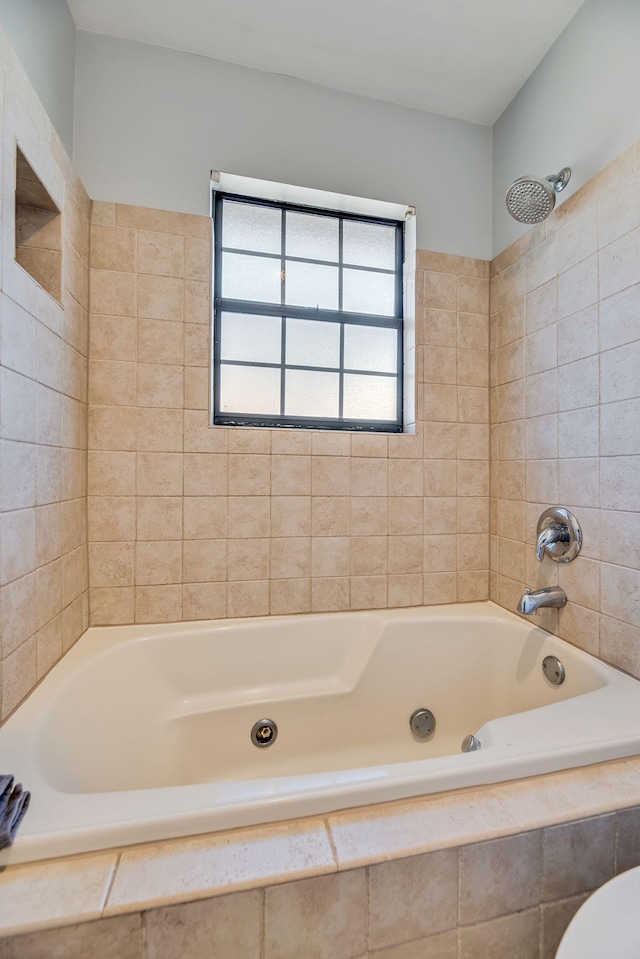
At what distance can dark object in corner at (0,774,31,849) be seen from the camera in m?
0.60

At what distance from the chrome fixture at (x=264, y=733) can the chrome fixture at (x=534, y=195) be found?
1.98m

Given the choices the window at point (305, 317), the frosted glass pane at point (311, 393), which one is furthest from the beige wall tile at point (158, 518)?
the frosted glass pane at point (311, 393)

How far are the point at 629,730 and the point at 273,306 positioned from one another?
5.87ft

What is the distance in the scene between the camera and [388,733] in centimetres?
146

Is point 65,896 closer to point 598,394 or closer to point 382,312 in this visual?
point 598,394

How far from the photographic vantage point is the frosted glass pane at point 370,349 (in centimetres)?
181

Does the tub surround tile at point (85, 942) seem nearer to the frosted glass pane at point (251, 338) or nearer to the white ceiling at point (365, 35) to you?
the frosted glass pane at point (251, 338)

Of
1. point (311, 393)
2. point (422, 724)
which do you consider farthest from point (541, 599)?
point (311, 393)

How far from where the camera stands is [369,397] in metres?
1.83

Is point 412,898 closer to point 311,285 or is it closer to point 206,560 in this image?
point 206,560

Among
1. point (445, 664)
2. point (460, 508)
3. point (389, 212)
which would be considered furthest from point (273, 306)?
point (445, 664)

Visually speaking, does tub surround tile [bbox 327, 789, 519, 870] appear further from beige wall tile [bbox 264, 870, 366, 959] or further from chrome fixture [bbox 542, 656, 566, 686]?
chrome fixture [bbox 542, 656, 566, 686]

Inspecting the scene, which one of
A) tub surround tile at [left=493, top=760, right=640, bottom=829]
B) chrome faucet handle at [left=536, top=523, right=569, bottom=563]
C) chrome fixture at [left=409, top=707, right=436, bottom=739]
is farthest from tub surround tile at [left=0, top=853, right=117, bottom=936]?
chrome faucet handle at [left=536, top=523, right=569, bottom=563]

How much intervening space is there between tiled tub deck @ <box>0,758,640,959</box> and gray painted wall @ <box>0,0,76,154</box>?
5.77 feet
